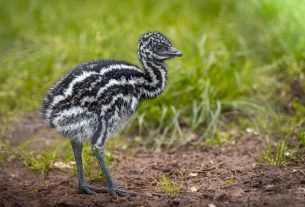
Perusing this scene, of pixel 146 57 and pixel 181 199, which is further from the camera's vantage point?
pixel 146 57

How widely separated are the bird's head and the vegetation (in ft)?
4.36

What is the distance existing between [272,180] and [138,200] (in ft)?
3.90

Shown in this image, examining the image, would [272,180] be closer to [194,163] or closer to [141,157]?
[194,163]

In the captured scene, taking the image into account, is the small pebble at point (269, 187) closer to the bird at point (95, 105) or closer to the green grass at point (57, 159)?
the bird at point (95, 105)

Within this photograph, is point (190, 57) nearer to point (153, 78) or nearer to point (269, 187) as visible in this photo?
point (153, 78)

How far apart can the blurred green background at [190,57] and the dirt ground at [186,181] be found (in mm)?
376

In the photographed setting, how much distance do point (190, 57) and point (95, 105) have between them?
3300 millimetres

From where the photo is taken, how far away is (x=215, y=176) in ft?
20.5

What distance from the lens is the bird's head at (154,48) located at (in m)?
6.18

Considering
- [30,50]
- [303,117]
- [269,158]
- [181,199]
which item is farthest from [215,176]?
[30,50]

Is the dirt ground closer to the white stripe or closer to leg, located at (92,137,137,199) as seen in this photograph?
leg, located at (92,137,137,199)

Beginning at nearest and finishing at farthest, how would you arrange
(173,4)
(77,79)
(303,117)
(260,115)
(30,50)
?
(77,79) → (303,117) → (260,115) → (30,50) → (173,4)

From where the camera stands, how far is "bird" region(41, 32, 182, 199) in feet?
18.8

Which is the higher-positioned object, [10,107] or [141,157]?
[10,107]
